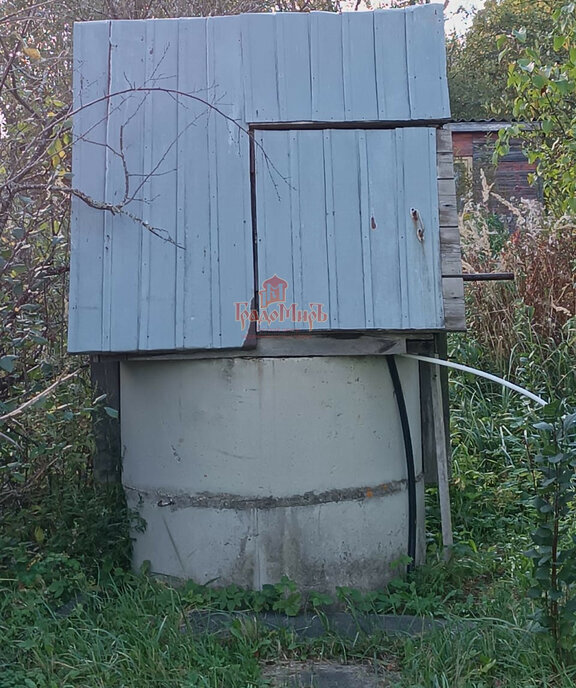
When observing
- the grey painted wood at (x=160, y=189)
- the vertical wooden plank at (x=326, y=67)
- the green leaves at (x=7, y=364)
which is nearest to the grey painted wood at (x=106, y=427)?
the grey painted wood at (x=160, y=189)

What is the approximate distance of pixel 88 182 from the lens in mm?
4598

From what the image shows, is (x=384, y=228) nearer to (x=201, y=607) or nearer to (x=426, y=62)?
(x=426, y=62)

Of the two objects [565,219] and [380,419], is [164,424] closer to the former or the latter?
[380,419]

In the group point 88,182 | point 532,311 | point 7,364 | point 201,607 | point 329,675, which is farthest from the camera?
point 532,311

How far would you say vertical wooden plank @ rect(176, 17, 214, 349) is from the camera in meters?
4.39

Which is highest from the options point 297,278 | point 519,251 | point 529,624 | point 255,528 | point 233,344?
point 519,251

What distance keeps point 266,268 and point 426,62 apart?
59.0 inches

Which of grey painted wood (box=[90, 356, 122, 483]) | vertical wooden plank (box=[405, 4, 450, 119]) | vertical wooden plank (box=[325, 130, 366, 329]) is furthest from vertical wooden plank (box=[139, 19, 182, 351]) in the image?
vertical wooden plank (box=[405, 4, 450, 119])

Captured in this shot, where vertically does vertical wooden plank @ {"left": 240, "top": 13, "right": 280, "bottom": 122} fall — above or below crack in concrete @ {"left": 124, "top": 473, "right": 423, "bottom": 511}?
above

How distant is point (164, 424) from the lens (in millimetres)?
4559

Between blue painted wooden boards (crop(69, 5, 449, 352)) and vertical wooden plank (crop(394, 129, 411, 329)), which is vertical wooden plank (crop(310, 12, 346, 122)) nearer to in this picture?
blue painted wooden boards (crop(69, 5, 449, 352))

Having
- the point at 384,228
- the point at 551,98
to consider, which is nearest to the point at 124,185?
the point at 384,228

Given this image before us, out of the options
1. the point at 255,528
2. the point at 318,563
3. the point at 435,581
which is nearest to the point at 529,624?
the point at 435,581

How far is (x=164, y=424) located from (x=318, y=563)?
3.64ft
